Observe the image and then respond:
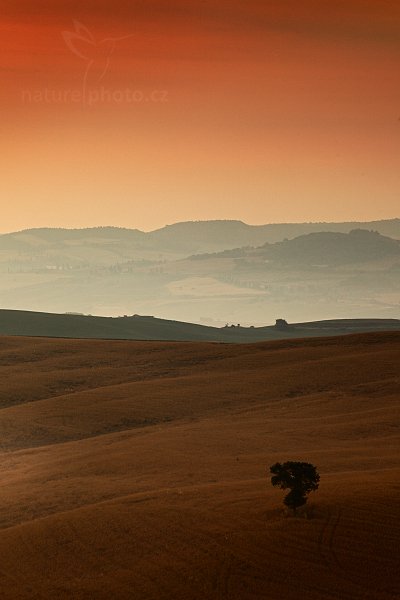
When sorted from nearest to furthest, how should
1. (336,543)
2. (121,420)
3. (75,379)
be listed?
(336,543) → (121,420) → (75,379)

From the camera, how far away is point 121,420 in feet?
158

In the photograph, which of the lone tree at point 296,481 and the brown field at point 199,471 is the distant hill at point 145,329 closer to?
the brown field at point 199,471

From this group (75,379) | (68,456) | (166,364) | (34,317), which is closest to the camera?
(68,456)

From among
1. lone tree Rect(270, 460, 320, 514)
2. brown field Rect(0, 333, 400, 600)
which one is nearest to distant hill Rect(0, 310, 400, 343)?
brown field Rect(0, 333, 400, 600)

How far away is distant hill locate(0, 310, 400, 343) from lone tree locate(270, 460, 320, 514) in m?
97.3

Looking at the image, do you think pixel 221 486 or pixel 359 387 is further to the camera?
pixel 359 387

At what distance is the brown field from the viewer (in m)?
21.3

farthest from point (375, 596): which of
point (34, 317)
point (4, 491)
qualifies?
point (34, 317)

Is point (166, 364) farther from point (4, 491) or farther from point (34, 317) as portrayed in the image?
point (34, 317)

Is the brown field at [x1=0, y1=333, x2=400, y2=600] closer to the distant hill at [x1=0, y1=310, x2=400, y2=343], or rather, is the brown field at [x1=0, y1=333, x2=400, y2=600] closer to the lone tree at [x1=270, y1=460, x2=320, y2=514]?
the lone tree at [x1=270, y1=460, x2=320, y2=514]

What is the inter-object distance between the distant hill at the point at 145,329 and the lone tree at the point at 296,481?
97.3 m

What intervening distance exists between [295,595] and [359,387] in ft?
104

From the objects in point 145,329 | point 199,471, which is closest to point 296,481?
point 199,471

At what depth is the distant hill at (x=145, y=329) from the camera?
416 feet
